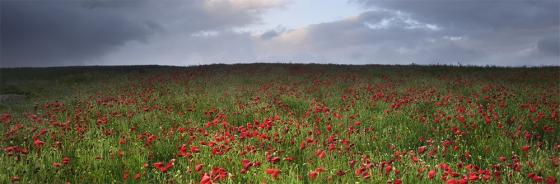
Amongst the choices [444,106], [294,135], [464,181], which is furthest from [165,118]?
[464,181]

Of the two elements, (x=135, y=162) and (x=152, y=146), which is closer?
(x=135, y=162)

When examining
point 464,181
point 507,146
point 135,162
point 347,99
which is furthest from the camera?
point 347,99

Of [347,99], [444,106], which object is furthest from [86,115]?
[444,106]

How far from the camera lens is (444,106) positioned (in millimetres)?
9031

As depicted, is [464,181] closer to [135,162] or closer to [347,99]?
[135,162]

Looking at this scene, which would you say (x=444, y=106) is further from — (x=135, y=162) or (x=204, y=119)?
(x=135, y=162)

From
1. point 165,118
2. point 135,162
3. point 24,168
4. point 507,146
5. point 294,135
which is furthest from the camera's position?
point 165,118

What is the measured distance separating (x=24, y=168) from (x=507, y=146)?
220 inches

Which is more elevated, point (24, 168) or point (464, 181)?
point (464, 181)

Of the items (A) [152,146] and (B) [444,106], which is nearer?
(A) [152,146]

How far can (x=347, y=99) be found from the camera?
10.4 m

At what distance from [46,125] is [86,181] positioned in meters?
3.31

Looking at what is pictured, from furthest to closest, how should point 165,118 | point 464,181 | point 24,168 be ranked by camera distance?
1. point 165,118
2. point 24,168
3. point 464,181

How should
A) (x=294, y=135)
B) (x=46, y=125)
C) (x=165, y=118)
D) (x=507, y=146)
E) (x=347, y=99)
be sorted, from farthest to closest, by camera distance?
(x=347, y=99)
(x=165, y=118)
(x=46, y=125)
(x=294, y=135)
(x=507, y=146)
